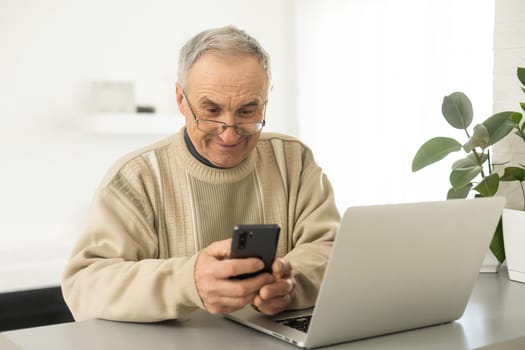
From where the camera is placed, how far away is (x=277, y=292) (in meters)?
1.49

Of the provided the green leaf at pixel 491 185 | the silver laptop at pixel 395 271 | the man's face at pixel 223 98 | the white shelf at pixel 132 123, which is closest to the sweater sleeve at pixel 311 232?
the silver laptop at pixel 395 271

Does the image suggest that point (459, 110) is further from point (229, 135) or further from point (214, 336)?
point (214, 336)

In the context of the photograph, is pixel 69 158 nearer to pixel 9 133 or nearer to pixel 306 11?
pixel 9 133

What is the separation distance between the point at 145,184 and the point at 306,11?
2918mm

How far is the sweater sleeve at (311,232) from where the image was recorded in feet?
5.55

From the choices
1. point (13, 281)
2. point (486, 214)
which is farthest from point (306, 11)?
point (486, 214)

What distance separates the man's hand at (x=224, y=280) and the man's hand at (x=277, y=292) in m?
0.02

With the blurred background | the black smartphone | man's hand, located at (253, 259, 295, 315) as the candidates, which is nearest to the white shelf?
the blurred background

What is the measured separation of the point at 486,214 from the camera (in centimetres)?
149

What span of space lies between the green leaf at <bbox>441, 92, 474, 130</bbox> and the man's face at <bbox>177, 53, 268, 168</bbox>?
0.67 m

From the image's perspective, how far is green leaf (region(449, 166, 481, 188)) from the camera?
214cm

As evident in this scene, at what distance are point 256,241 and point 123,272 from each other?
349 millimetres

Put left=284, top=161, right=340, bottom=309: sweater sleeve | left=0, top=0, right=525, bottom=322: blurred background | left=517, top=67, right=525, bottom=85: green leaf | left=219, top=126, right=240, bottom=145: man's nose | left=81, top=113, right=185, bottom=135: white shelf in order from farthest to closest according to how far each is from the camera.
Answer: left=81, top=113, right=185, bottom=135: white shelf → left=0, top=0, right=525, bottom=322: blurred background → left=517, top=67, right=525, bottom=85: green leaf → left=219, top=126, right=240, bottom=145: man's nose → left=284, top=161, right=340, bottom=309: sweater sleeve

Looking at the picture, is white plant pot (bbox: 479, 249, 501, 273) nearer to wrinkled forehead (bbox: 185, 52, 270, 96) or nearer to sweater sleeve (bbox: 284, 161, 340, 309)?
sweater sleeve (bbox: 284, 161, 340, 309)
